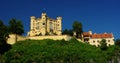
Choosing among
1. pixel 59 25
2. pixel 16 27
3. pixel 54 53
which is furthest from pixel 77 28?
pixel 54 53

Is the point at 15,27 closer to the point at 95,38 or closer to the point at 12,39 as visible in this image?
the point at 12,39

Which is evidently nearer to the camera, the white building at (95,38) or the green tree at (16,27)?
the green tree at (16,27)

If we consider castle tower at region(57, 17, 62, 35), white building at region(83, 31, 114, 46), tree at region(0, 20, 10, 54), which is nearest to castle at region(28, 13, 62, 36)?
castle tower at region(57, 17, 62, 35)

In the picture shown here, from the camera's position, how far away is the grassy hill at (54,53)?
3219 inches

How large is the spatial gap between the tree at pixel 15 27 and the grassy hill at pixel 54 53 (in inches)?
332

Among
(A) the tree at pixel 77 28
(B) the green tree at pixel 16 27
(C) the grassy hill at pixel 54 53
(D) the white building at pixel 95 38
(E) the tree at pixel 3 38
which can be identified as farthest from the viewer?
(D) the white building at pixel 95 38

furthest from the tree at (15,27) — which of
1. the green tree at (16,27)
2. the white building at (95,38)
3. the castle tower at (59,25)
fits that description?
the white building at (95,38)

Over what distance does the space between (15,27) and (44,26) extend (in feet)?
29.1

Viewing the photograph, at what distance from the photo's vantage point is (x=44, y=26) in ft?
355

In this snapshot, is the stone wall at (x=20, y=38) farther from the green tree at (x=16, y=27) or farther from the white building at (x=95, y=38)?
the white building at (x=95, y=38)

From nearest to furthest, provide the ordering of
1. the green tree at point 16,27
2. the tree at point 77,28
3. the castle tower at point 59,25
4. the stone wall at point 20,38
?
Result: the stone wall at point 20,38, the green tree at point 16,27, the tree at point 77,28, the castle tower at point 59,25

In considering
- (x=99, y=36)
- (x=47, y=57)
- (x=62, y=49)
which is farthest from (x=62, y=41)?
(x=99, y=36)

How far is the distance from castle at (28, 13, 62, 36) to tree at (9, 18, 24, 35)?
221 inches

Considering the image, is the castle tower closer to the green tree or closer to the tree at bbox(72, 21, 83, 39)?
the tree at bbox(72, 21, 83, 39)
